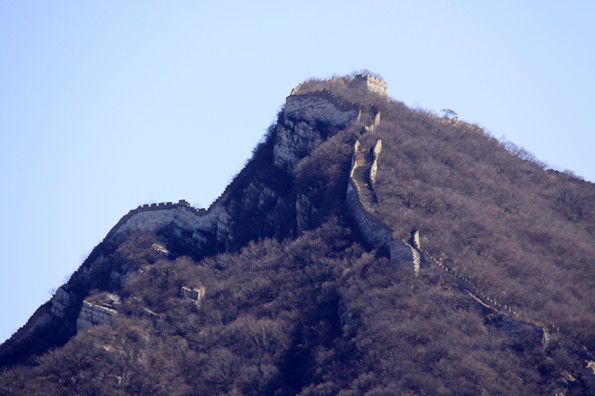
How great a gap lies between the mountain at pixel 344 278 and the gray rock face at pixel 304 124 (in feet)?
0.37

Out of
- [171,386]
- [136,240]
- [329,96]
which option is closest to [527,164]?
[329,96]

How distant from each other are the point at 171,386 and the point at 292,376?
20.8 ft

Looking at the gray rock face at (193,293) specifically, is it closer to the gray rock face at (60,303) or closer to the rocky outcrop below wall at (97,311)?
the rocky outcrop below wall at (97,311)

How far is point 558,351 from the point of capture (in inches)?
1876

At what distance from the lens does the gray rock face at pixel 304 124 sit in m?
70.1

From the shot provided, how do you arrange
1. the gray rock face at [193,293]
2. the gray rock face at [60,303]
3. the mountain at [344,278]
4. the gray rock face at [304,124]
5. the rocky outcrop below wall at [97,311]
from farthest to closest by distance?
the gray rock face at [304,124] → the gray rock face at [60,303] → the rocky outcrop below wall at [97,311] → the gray rock face at [193,293] → the mountain at [344,278]

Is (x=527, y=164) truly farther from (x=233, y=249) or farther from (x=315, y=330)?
(x=315, y=330)

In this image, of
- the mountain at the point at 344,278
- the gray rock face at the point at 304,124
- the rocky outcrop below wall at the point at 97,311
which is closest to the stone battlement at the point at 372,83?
the mountain at the point at 344,278

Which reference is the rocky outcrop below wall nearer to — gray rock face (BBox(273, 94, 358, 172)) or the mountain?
the mountain

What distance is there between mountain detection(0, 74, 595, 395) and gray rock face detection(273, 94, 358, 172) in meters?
0.11

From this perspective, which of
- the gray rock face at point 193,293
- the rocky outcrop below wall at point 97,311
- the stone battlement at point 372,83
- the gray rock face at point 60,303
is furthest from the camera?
the stone battlement at point 372,83

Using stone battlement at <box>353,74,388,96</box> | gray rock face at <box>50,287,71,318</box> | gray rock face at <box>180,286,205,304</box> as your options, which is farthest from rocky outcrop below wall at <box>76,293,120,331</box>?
stone battlement at <box>353,74,388,96</box>

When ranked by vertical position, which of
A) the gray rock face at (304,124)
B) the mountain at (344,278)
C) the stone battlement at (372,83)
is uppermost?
the stone battlement at (372,83)

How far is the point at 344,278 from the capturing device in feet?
184
